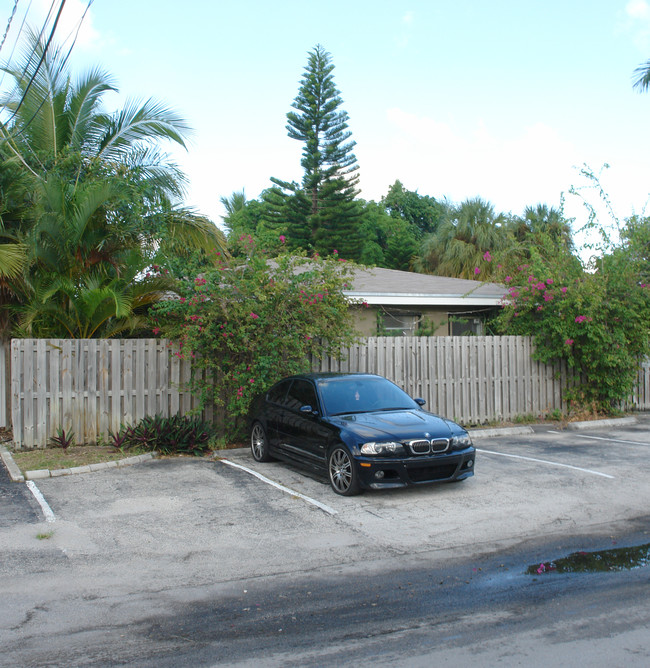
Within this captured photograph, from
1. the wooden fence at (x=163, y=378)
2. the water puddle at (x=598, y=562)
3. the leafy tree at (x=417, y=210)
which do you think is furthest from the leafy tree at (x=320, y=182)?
the water puddle at (x=598, y=562)

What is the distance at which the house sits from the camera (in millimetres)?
16172

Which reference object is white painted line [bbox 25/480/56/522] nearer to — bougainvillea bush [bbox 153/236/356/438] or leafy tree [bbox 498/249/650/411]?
bougainvillea bush [bbox 153/236/356/438]

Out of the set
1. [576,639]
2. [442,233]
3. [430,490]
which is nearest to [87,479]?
[430,490]

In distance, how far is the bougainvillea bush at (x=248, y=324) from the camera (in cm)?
1098

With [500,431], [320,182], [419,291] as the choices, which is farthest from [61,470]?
[320,182]

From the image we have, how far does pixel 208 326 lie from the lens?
10.9 meters

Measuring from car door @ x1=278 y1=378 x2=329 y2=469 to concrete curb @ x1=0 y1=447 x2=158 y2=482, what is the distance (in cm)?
239

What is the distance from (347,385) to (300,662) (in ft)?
19.1

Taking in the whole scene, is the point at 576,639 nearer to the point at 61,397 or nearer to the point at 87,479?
the point at 87,479

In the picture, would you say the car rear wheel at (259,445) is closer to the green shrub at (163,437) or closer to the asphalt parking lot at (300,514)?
the asphalt parking lot at (300,514)

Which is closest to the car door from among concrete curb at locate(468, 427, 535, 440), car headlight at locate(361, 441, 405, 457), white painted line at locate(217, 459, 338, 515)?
white painted line at locate(217, 459, 338, 515)

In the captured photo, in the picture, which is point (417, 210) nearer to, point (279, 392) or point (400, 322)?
point (400, 322)

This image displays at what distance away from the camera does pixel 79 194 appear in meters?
11.6

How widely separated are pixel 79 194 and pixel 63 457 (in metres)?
4.65
